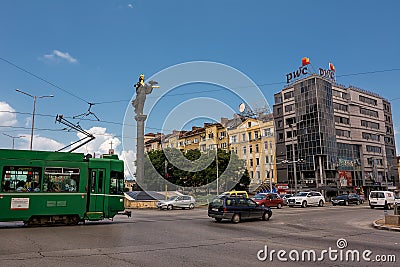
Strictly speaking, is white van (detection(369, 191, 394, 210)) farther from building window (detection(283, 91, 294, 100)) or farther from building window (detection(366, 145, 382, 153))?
building window (detection(366, 145, 382, 153))

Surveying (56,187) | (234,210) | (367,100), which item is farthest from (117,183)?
(367,100)

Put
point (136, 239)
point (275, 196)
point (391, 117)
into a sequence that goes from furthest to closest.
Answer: point (391, 117) < point (275, 196) < point (136, 239)

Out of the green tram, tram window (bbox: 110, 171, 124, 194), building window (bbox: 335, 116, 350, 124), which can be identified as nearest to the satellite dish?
building window (bbox: 335, 116, 350, 124)

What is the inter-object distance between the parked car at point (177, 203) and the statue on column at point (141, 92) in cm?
1159

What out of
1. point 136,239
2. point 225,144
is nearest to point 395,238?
point 136,239

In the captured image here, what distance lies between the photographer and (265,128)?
67.8 meters

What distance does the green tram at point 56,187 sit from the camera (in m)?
15.1

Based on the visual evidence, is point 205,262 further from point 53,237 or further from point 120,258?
point 53,237

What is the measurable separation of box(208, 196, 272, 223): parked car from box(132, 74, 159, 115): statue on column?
929 inches

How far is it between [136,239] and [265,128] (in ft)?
190

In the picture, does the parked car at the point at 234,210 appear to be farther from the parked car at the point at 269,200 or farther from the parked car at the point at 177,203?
the parked car at the point at 177,203

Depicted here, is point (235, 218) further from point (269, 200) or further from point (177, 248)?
point (269, 200)

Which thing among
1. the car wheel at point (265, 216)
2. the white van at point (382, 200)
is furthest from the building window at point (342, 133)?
the car wheel at point (265, 216)

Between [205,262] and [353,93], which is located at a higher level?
[353,93]
